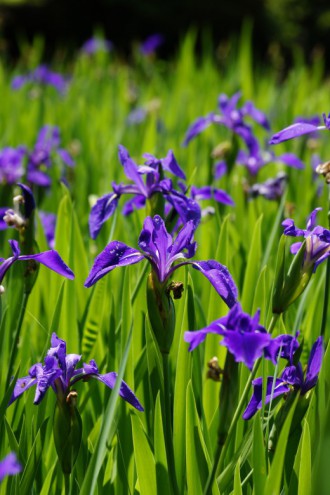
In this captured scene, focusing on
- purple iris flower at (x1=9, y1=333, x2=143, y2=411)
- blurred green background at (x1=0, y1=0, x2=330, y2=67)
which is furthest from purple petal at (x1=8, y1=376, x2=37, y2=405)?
blurred green background at (x1=0, y1=0, x2=330, y2=67)

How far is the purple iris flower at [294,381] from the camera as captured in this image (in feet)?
2.65

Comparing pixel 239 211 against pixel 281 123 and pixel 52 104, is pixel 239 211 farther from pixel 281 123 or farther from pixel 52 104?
pixel 52 104

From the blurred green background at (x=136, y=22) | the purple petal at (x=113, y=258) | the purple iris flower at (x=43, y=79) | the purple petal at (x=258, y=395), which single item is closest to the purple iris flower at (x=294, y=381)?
the purple petal at (x=258, y=395)

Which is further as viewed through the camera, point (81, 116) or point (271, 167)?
point (81, 116)

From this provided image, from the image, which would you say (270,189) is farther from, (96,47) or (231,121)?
(96,47)

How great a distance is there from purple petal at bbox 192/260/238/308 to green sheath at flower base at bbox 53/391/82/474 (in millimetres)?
198

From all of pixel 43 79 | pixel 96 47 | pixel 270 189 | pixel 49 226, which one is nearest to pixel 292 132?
pixel 270 189

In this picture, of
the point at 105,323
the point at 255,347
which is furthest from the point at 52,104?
the point at 255,347

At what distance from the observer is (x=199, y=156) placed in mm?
2318

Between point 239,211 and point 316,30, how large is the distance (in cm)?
668

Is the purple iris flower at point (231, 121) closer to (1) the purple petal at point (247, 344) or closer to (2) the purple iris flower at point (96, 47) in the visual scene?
(1) the purple petal at point (247, 344)

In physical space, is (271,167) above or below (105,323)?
above

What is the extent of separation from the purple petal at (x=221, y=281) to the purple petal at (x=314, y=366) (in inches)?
4.4

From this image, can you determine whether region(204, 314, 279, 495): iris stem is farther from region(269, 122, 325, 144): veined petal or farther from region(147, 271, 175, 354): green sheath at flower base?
region(269, 122, 325, 144): veined petal
